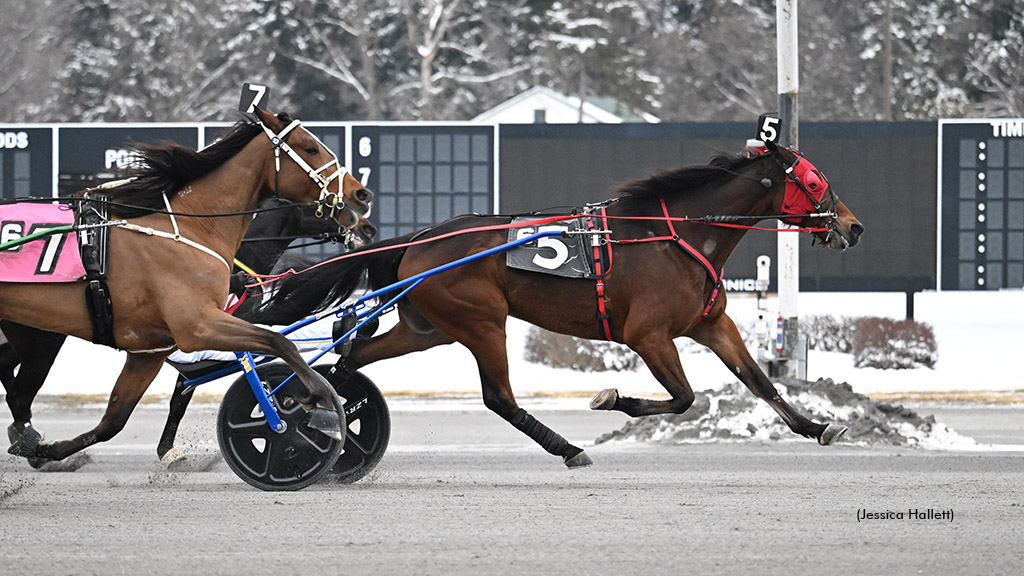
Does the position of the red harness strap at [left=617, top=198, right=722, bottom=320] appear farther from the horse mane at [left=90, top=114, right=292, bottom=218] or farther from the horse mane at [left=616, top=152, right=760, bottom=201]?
the horse mane at [left=90, top=114, right=292, bottom=218]

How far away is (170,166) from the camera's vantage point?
7.25 metres

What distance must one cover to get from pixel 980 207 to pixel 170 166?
35.5ft

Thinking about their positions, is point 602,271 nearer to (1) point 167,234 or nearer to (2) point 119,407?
(1) point 167,234

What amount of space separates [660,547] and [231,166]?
3186 millimetres

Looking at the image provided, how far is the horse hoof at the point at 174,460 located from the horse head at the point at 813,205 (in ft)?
13.0

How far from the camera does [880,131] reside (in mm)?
15594

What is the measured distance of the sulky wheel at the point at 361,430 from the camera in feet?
25.2

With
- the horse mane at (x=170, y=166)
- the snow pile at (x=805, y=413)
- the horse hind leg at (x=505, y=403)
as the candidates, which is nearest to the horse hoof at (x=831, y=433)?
the horse hind leg at (x=505, y=403)

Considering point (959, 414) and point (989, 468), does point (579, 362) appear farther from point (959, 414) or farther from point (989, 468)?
point (989, 468)

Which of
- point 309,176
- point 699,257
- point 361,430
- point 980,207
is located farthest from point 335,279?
point 980,207

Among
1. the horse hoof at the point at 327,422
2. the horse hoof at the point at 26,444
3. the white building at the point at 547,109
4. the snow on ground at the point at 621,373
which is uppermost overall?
the white building at the point at 547,109

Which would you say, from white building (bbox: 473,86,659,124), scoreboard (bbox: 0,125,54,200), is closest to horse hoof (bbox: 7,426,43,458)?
scoreboard (bbox: 0,125,54,200)

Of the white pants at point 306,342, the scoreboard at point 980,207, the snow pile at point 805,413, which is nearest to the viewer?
the white pants at point 306,342

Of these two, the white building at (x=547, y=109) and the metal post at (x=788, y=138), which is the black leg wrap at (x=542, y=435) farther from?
the white building at (x=547, y=109)
